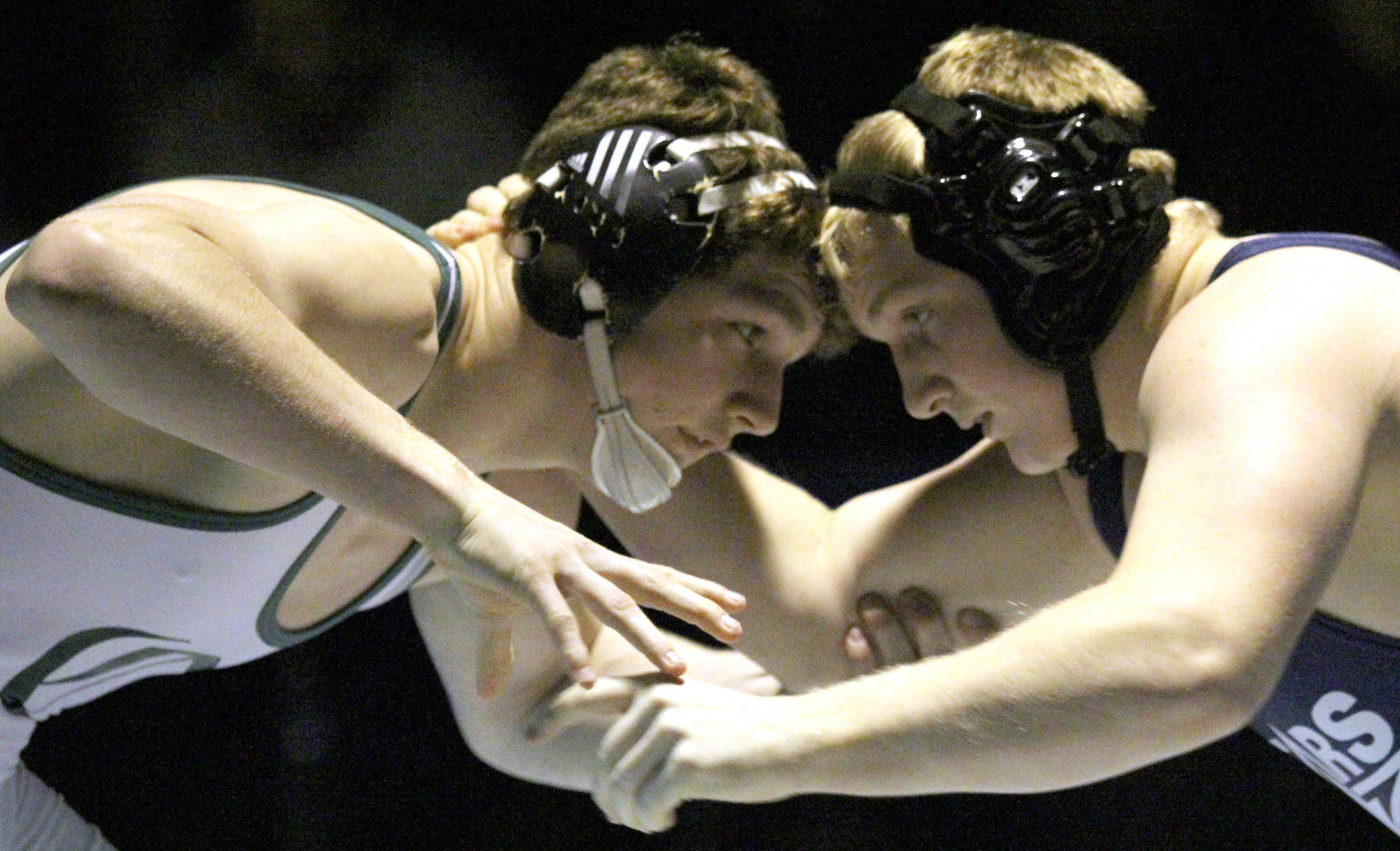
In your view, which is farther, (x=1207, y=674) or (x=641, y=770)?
(x=641, y=770)

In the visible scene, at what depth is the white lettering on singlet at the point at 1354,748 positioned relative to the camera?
5.47 feet

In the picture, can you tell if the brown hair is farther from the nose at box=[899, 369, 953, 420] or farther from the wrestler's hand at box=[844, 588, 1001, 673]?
the wrestler's hand at box=[844, 588, 1001, 673]

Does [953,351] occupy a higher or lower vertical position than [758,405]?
higher

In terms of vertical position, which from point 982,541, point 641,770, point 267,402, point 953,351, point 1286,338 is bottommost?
point 982,541

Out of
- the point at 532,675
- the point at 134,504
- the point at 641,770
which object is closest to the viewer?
the point at 641,770

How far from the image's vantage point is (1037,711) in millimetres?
1213

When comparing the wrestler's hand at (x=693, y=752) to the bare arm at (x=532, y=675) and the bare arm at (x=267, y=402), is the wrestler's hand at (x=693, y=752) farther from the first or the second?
the bare arm at (x=532, y=675)

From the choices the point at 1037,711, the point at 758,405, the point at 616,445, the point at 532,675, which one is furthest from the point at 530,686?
the point at 1037,711

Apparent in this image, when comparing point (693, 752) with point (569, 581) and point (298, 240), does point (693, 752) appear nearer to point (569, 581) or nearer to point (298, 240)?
point (569, 581)

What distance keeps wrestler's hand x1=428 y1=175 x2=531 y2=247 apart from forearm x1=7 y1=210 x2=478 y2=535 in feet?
1.94


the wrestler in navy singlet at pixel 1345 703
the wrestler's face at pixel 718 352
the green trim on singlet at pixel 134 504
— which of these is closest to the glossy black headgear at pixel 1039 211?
the wrestler in navy singlet at pixel 1345 703

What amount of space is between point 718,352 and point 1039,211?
1.43ft

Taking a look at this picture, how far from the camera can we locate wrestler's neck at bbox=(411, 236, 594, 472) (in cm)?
174

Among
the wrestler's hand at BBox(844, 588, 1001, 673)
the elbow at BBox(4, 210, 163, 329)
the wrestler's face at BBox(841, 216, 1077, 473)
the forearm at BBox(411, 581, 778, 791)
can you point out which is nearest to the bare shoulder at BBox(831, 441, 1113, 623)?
the wrestler's hand at BBox(844, 588, 1001, 673)
